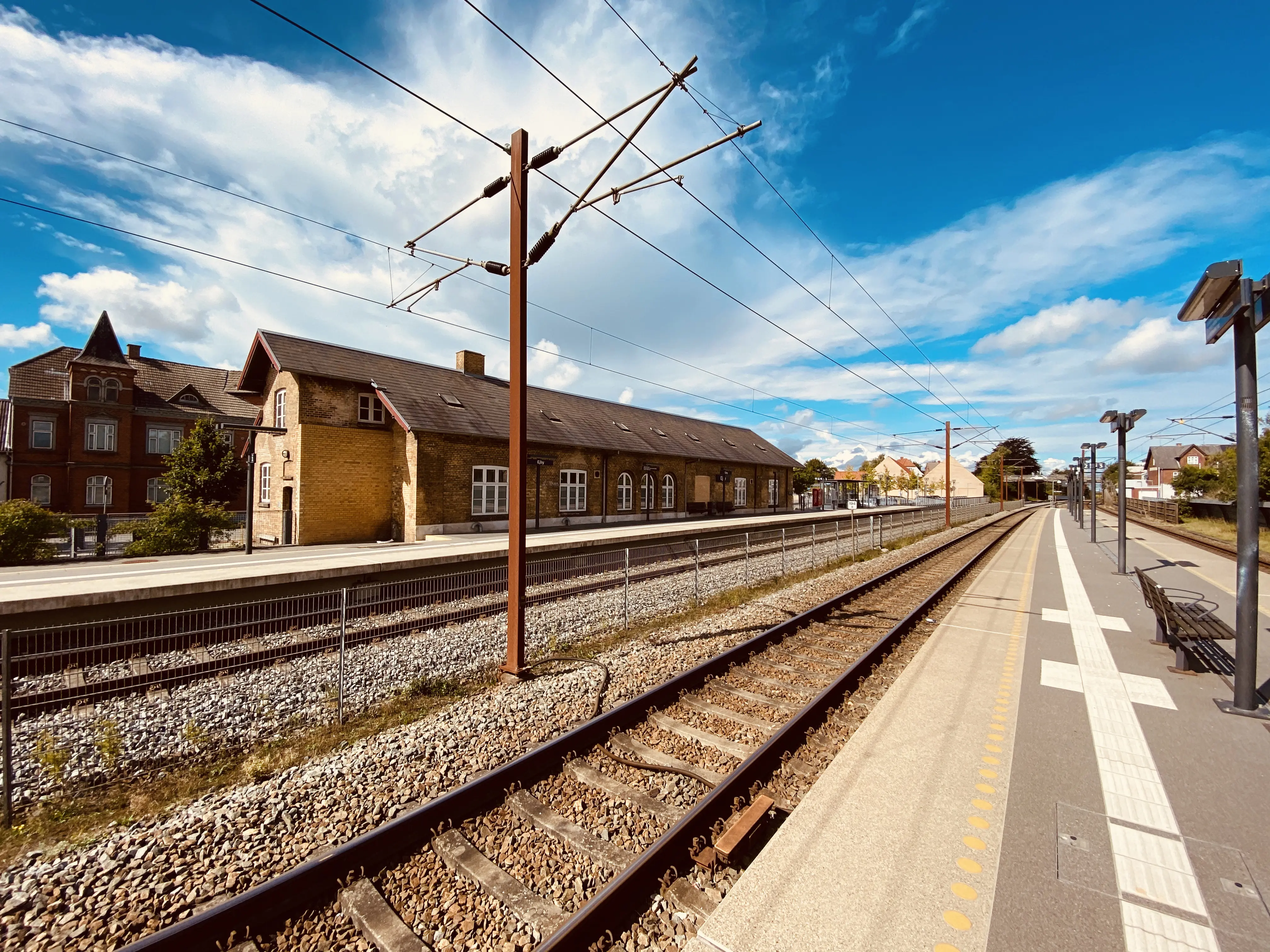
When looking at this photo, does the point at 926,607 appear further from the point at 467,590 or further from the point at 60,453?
the point at 60,453

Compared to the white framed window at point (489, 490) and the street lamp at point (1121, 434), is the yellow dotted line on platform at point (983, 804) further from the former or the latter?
the white framed window at point (489, 490)

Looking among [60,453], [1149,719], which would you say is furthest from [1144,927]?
[60,453]

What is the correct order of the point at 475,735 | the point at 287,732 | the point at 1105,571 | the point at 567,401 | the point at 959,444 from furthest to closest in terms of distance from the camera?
the point at 959,444, the point at 567,401, the point at 1105,571, the point at 287,732, the point at 475,735

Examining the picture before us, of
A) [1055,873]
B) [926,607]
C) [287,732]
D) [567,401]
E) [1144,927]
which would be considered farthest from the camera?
[567,401]

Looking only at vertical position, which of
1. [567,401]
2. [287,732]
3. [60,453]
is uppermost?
[567,401]

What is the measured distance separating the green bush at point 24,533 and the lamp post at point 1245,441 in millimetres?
23656

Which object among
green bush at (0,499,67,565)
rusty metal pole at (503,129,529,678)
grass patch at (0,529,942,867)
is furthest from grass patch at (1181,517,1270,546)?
green bush at (0,499,67,565)

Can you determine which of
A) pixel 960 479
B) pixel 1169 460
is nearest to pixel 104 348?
pixel 960 479

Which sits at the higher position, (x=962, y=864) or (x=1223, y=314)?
(x=1223, y=314)

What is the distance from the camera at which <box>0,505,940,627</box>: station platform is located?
302 inches

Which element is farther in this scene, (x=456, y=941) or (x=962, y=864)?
(x=962, y=864)

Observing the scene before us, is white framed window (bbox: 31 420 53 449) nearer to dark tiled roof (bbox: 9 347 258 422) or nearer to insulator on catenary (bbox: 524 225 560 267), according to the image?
dark tiled roof (bbox: 9 347 258 422)

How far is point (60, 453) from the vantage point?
29812 millimetres

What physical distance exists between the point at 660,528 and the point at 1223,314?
1766cm
